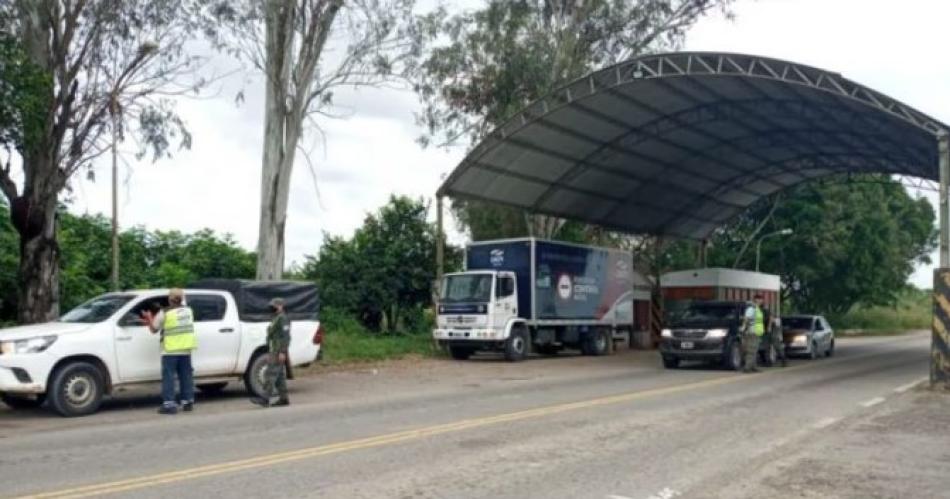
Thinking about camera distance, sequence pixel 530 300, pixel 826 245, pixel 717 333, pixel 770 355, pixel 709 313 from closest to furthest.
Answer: pixel 717 333 < pixel 709 313 < pixel 770 355 < pixel 530 300 < pixel 826 245

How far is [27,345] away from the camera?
12.4 meters

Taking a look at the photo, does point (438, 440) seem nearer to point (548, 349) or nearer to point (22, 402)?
point (22, 402)

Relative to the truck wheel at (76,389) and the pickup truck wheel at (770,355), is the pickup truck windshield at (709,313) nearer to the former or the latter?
the pickup truck wheel at (770,355)

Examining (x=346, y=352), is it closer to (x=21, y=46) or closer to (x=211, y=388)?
(x=211, y=388)

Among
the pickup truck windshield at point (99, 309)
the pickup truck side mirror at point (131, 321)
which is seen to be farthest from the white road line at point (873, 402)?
the pickup truck windshield at point (99, 309)

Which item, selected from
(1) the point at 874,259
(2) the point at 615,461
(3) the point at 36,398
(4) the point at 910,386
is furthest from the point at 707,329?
(1) the point at 874,259

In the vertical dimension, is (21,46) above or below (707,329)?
above

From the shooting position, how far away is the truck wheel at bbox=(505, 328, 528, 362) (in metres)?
24.9

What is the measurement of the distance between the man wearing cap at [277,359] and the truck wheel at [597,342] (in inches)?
632

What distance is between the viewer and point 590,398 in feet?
49.7

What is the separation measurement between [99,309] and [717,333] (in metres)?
13.9

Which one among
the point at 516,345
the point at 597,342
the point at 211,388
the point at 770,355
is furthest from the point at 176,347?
the point at 597,342

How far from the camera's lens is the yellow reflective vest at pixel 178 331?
13258 millimetres

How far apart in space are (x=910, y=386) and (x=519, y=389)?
843 centimetres
